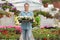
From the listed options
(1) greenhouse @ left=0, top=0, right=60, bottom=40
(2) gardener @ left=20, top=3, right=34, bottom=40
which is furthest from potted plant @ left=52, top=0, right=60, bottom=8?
(2) gardener @ left=20, top=3, right=34, bottom=40

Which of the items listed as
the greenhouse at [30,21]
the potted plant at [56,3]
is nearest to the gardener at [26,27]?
the greenhouse at [30,21]

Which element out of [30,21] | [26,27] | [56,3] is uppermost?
[30,21]

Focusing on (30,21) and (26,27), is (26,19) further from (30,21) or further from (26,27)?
(26,27)

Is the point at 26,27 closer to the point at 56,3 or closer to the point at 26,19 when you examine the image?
the point at 26,19

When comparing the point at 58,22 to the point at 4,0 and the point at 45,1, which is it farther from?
the point at 4,0

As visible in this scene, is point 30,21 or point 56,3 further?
point 56,3

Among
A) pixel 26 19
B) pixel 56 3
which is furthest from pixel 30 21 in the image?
pixel 56 3

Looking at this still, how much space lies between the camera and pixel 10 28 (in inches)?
634

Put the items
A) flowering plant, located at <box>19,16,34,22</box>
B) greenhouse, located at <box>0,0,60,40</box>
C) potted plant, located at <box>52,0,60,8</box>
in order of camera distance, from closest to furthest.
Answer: flowering plant, located at <box>19,16,34,22</box>
greenhouse, located at <box>0,0,60,40</box>
potted plant, located at <box>52,0,60,8</box>

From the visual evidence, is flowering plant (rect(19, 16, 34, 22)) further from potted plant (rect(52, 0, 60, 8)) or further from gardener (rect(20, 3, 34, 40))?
potted plant (rect(52, 0, 60, 8))

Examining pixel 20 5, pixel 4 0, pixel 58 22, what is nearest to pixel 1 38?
pixel 58 22

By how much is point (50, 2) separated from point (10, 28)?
10583mm

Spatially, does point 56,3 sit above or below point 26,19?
below

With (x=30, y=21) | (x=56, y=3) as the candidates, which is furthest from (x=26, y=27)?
(x=56, y=3)
